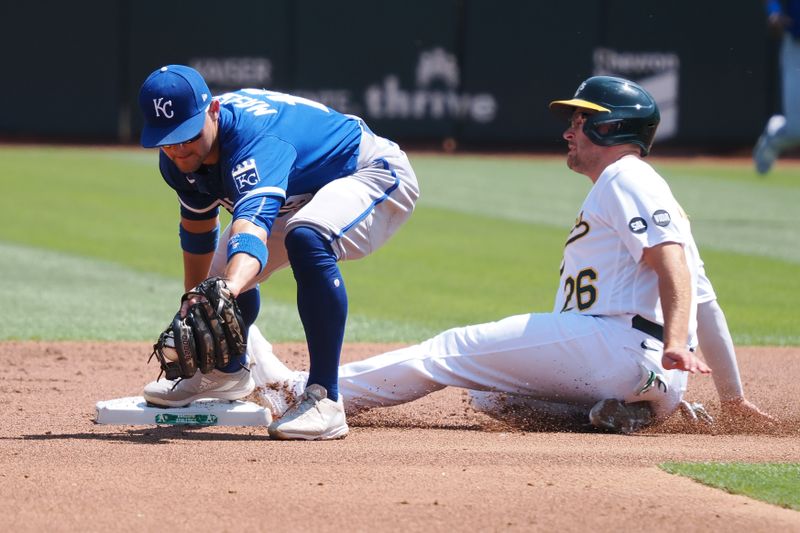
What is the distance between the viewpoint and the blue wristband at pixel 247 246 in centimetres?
395

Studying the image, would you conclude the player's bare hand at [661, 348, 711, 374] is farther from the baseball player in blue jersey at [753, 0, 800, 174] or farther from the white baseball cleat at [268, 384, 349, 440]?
the baseball player in blue jersey at [753, 0, 800, 174]

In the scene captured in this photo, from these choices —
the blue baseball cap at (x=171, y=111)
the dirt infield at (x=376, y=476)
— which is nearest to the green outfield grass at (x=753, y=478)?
the dirt infield at (x=376, y=476)

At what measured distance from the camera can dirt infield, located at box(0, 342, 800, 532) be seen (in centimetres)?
324

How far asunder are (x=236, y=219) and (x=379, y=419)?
3.78 feet

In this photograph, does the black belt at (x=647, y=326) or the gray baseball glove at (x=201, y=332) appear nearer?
the gray baseball glove at (x=201, y=332)

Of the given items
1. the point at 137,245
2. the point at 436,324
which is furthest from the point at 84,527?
the point at 137,245

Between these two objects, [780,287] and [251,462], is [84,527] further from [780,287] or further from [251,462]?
[780,287]

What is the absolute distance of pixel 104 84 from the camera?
62.7 feet

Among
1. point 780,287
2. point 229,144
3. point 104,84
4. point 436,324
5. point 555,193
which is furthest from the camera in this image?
point 104,84

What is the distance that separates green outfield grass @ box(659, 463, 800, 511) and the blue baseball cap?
1.87m

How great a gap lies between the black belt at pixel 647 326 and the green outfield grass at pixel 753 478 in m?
0.60

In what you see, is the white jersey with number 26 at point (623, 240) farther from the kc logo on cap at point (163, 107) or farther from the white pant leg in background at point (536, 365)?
the kc logo on cap at point (163, 107)

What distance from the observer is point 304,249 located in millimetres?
4219

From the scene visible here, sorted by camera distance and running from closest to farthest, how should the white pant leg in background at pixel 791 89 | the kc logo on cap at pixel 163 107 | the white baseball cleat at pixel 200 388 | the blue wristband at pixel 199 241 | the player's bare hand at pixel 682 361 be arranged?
the player's bare hand at pixel 682 361 < the kc logo on cap at pixel 163 107 < the white baseball cleat at pixel 200 388 < the blue wristband at pixel 199 241 < the white pant leg in background at pixel 791 89
